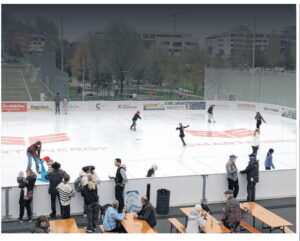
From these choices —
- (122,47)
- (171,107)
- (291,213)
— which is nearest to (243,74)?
(171,107)

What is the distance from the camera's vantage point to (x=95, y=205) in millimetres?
9492

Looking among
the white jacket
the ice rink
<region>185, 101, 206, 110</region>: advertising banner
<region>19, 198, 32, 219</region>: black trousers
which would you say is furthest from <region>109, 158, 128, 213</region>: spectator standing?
<region>185, 101, 206, 110</region>: advertising banner

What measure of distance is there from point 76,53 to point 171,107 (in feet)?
69.5

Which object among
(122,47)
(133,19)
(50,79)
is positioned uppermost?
(133,19)

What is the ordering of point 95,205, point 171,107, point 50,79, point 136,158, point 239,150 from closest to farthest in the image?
point 95,205
point 136,158
point 239,150
point 171,107
point 50,79

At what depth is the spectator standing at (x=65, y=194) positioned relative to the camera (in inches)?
376

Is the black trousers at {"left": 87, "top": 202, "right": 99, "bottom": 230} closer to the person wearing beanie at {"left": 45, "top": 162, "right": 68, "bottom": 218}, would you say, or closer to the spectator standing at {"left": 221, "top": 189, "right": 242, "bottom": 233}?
the person wearing beanie at {"left": 45, "top": 162, "right": 68, "bottom": 218}

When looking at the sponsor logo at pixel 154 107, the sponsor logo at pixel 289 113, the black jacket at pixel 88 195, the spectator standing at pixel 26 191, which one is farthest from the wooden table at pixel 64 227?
the sponsor logo at pixel 154 107

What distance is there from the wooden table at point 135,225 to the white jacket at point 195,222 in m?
0.73

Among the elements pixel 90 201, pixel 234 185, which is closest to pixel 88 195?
pixel 90 201

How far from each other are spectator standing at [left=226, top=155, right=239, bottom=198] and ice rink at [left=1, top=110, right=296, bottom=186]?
4040mm

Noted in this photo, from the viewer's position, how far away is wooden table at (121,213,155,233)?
8340mm

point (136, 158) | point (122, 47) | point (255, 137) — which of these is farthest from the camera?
point (122, 47)

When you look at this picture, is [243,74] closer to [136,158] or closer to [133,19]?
[133,19]
